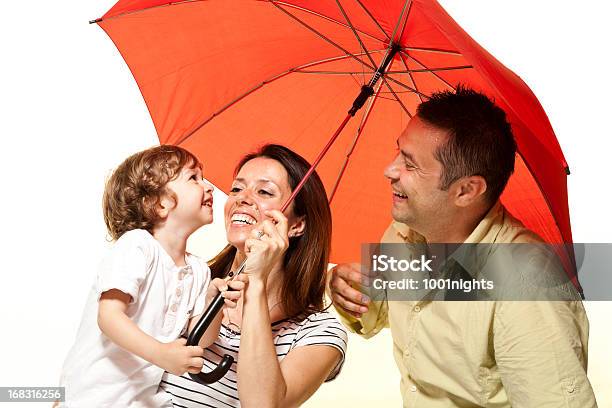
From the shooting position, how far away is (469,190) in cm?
252

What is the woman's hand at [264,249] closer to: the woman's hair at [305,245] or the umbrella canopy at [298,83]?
the woman's hair at [305,245]

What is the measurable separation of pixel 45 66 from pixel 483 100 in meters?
3.56

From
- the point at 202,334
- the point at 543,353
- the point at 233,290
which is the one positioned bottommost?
the point at 543,353

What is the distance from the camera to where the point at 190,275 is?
2.70 meters

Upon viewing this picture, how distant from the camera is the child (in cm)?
239

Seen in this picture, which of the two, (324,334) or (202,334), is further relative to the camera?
(324,334)

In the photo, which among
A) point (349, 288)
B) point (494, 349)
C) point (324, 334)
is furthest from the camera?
point (349, 288)

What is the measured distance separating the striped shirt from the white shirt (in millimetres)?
63

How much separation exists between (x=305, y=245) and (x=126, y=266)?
2.14 ft

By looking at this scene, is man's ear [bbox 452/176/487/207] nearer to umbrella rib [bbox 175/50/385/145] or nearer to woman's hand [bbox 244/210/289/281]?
woman's hand [bbox 244/210/289/281]

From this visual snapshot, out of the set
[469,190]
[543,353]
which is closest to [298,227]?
[469,190]

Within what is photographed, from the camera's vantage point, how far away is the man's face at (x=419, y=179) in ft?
8.27

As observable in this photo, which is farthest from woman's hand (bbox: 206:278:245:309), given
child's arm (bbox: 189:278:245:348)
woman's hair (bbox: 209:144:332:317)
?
woman's hair (bbox: 209:144:332:317)

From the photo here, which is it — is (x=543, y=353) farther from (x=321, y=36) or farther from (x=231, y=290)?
(x=321, y=36)
